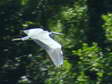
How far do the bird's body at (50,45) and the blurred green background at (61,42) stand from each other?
0.44 feet

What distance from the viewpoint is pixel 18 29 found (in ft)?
29.4

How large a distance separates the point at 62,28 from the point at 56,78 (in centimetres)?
104

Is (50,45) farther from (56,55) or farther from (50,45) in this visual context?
(56,55)

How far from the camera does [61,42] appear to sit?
6.91 m

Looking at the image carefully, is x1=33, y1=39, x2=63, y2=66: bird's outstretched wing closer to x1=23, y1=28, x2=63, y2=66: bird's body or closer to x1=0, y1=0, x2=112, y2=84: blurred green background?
x1=23, y1=28, x2=63, y2=66: bird's body

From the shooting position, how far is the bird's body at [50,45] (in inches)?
239

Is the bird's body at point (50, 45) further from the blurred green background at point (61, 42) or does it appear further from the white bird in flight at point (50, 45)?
the blurred green background at point (61, 42)

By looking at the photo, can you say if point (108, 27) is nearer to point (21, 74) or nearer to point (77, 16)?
point (77, 16)

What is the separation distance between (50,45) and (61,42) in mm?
573

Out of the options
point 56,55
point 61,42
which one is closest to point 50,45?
point 56,55

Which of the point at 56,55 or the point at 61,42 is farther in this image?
Result: the point at 61,42

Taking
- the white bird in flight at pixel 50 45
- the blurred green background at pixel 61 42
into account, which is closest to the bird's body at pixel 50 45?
the white bird in flight at pixel 50 45

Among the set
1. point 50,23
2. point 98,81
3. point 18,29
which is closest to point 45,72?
point 50,23

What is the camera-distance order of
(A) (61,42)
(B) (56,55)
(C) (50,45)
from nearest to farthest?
(B) (56,55) < (C) (50,45) < (A) (61,42)
